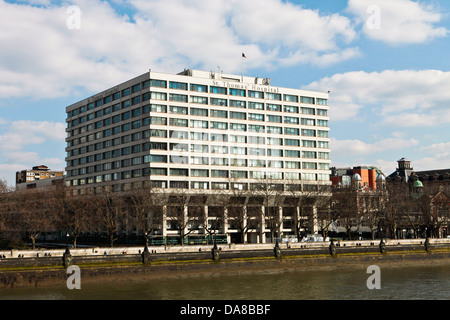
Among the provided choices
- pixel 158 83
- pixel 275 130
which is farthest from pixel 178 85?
pixel 275 130

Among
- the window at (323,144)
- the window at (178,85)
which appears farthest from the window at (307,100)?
the window at (178,85)

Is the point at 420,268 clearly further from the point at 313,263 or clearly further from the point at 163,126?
the point at 163,126

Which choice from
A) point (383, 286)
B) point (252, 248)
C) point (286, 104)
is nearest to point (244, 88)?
point (286, 104)

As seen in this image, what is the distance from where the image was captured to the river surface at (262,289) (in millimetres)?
59875

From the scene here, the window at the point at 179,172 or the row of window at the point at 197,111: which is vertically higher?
the row of window at the point at 197,111

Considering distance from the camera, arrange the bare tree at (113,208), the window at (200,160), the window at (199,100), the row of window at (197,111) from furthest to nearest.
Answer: the window at (199,100)
the window at (200,160)
the row of window at (197,111)
the bare tree at (113,208)

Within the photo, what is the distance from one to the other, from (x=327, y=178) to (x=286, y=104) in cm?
2402

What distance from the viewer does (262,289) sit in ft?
215

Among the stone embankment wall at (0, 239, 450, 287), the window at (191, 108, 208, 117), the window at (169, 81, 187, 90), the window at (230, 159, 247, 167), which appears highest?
the window at (169, 81, 187, 90)

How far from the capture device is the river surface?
59.9 meters

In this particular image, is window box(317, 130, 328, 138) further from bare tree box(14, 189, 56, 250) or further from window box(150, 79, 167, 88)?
bare tree box(14, 189, 56, 250)

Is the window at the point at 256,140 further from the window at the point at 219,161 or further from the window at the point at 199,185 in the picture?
the window at the point at 199,185

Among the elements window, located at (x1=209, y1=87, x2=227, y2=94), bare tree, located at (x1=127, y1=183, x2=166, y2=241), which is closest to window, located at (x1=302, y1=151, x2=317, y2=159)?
window, located at (x1=209, y1=87, x2=227, y2=94)
